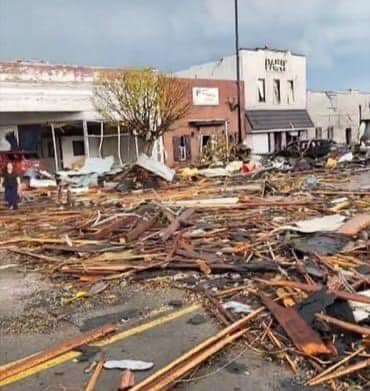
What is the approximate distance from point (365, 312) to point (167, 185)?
57.9 feet

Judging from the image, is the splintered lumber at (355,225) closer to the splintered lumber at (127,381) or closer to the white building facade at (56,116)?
the splintered lumber at (127,381)

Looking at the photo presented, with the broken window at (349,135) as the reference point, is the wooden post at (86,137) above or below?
above

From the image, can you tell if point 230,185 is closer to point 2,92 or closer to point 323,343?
point 2,92

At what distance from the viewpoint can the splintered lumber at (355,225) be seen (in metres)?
10.1

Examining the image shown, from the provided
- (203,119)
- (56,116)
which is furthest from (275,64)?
(56,116)

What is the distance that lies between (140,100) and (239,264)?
2237cm

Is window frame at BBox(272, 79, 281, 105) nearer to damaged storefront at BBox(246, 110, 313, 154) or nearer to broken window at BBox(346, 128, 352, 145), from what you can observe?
damaged storefront at BBox(246, 110, 313, 154)

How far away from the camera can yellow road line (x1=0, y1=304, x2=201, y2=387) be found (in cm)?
497

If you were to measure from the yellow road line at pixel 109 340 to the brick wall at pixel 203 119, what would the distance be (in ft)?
93.4

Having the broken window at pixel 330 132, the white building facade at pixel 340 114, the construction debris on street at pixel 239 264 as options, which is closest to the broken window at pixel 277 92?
the white building facade at pixel 340 114

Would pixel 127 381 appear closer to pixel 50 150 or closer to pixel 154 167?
pixel 154 167

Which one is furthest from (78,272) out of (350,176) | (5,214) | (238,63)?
(238,63)

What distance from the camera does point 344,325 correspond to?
5309 mm

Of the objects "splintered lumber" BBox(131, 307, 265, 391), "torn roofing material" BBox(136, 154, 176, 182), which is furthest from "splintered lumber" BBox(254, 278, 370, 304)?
"torn roofing material" BBox(136, 154, 176, 182)
